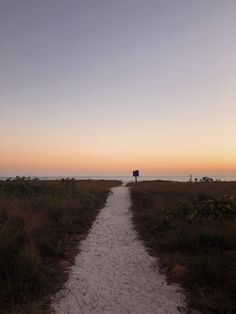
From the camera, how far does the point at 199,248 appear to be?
9812mm

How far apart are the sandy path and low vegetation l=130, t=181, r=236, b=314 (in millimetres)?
382

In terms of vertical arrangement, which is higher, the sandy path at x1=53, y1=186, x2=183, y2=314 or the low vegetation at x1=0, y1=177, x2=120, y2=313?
the low vegetation at x1=0, y1=177, x2=120, y2=313

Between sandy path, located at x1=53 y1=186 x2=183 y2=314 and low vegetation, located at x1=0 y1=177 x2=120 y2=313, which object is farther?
low vegetation, located at x1=0 y1=177 x2=120 y2=313

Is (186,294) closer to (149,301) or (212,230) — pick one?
(149,301)

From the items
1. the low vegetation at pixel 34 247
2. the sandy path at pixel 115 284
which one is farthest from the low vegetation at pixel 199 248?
the low vegetation at pixel 34 247

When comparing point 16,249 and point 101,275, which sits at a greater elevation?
point 16,249

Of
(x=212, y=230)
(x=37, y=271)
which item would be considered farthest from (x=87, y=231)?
(x=37, y=271)

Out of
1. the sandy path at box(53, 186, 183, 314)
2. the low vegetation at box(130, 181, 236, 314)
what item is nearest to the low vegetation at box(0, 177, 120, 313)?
the sandy path at box(53, 186, 183, 314)

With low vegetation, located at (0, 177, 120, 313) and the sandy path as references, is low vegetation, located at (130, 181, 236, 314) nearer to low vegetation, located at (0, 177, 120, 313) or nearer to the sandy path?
the sandy path

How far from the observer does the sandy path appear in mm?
6551

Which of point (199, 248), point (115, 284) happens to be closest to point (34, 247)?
point (115, 284)

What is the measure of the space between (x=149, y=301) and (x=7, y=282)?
107 inches

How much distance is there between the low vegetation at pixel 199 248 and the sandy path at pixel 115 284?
1.25 feet

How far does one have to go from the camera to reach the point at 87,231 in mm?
13578
